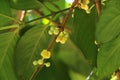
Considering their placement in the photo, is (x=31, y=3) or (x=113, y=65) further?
(x=31, y=3)

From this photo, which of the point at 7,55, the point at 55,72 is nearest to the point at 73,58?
the point at 55,72

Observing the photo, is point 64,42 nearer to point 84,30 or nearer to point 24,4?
point 84,30

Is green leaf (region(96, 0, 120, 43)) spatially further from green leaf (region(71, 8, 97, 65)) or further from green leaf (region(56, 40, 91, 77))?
green leaf (region(56, 40, 91, 77))

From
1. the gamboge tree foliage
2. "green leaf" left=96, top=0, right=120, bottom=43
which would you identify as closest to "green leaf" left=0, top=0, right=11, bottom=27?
the gamboge tree foliage

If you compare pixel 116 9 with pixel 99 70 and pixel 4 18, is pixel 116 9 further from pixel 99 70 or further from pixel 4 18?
pixel 4 18

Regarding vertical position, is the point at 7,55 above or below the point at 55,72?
above

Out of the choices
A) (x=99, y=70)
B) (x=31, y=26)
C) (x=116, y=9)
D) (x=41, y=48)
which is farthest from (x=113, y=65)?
(x=31, y=26)
